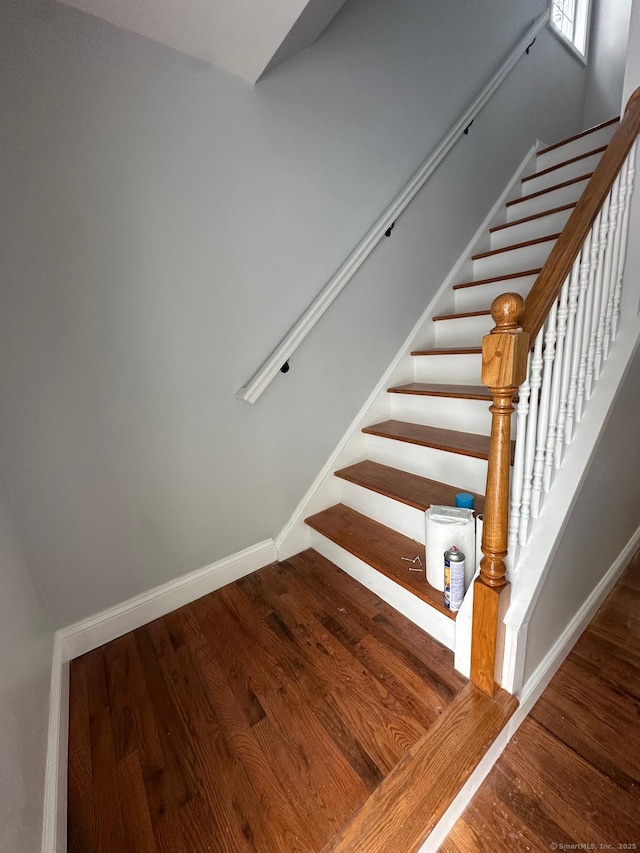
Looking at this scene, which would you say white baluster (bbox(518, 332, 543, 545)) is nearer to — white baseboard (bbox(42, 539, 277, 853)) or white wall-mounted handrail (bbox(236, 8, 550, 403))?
white wall-mounted handrail (bbox(236, 8, 550, 403))

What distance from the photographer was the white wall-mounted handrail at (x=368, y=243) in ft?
5.11

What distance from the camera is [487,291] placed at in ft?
6.95

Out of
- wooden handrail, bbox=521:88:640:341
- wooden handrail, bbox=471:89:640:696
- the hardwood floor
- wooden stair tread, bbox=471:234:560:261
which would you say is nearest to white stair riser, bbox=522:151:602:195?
wooden stair tread, bbox=471:234:560:261

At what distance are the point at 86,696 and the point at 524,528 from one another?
154cm

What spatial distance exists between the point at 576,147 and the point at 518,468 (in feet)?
9.10

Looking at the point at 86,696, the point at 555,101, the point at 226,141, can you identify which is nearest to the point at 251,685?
the point at 86,696

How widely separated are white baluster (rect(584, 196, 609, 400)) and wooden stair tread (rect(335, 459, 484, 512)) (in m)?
0.59

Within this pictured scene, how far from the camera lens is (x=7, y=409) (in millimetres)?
1130

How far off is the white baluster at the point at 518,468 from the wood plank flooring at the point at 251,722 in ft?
1.55

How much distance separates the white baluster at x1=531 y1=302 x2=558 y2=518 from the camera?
0.98m

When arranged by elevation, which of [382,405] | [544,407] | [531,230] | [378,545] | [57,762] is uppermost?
[531,230]

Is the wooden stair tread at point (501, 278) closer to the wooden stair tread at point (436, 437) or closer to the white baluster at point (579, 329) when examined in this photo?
the white baluster at point (579, 329)

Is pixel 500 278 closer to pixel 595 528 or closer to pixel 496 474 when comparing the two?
pixel 595 528

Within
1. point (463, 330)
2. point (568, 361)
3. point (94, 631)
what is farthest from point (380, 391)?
point (94, 631)
